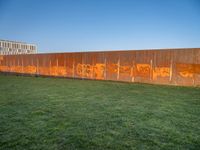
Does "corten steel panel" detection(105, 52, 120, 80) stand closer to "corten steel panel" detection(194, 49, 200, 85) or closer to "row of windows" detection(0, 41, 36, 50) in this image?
"corten steel panel" detection(194, 49, 200, 85)

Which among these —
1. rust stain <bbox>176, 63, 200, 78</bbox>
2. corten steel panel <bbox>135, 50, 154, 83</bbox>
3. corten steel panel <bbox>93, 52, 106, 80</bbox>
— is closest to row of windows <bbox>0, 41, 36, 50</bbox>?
corten steel panel <bbox>93, 52, 106, 80</bbox>

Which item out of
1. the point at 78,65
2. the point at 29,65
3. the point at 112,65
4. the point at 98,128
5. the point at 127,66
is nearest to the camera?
the point at 98,128

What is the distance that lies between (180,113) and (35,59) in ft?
55.7

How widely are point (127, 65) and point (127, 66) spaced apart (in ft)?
0.23

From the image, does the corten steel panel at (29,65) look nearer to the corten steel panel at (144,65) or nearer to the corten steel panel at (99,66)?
the corten steel panel at (99,66)

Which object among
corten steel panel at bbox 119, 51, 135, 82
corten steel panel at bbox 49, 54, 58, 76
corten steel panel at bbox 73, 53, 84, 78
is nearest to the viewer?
corten steel panel at bbox 119, 51, 135, 82

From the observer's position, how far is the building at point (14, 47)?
5675 centimetres

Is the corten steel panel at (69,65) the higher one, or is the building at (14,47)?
the building at (14,47)

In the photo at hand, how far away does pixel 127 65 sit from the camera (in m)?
12.1

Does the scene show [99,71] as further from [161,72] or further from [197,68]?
[197,68]

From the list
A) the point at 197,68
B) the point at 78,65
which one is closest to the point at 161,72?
the point at 197,68

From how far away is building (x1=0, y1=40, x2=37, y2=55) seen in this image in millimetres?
56750

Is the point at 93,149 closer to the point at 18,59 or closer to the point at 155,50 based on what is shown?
the point at 155,50

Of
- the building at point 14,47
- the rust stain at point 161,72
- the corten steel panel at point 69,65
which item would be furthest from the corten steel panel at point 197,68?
the building at point 14,47
